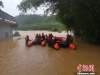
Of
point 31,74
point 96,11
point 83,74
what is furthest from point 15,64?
point 96,11

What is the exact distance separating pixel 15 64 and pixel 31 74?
363 centimetres

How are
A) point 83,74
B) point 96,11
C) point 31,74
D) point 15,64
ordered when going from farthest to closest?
point 96,11 → point 15,64 → point 31,74 → point 83,74

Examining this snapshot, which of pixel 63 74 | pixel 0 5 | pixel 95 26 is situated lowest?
pixel 63 74

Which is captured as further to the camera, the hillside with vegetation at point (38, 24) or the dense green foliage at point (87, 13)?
the hillside with vegetation at point (38, 24)

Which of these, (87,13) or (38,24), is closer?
(87,13)

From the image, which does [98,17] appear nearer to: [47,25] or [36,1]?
[36,1]

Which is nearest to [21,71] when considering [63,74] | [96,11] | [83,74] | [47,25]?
[63,74]

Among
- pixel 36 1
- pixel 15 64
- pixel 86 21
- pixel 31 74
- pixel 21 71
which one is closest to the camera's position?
pixel 31 74

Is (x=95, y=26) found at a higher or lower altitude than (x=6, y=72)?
higher

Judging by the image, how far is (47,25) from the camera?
2522 inches

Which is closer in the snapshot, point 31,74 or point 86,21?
point 31,74

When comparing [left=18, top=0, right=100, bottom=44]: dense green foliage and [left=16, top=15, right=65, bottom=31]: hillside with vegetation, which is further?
[left=16, top=15, right=65, bottom=31]: hillside with vegetation

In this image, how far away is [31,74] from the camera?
1241 cm

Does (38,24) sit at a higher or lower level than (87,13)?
higher
